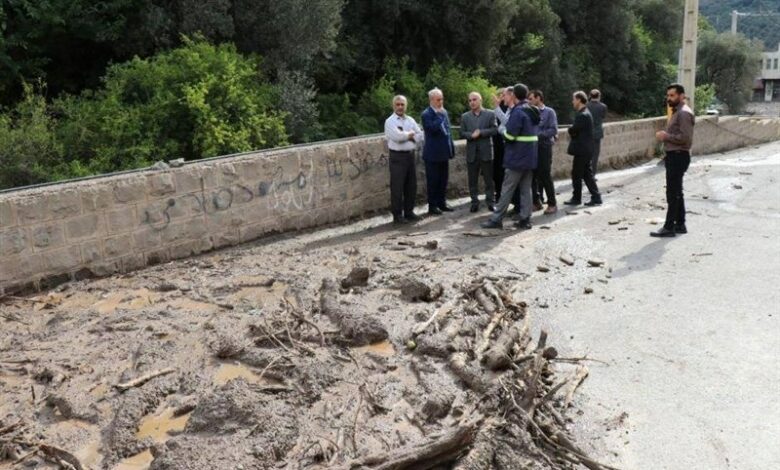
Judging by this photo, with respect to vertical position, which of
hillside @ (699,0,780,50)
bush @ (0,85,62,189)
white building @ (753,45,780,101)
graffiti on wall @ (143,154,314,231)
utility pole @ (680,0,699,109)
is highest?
hillside @ (699,0,780,50)

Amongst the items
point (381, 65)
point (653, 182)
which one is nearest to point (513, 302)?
point (653, 182)

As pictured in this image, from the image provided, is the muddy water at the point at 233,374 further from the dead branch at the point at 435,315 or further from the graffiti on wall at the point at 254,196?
the graffiti on wall at the point at 254,196

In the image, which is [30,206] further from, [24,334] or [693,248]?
[693,248]

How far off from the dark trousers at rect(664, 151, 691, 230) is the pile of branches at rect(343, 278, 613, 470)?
3.84 meters

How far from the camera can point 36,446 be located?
4.11 meters

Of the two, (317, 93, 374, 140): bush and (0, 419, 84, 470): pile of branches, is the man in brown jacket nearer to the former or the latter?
(0, 419, 84, 470): pile of branches

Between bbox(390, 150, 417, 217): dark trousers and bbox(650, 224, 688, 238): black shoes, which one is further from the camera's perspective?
bbox(390, 150, 417, 217): dark trousers

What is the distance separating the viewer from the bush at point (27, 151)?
38.4ft

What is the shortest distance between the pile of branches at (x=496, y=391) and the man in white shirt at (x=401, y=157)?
11.8 feet

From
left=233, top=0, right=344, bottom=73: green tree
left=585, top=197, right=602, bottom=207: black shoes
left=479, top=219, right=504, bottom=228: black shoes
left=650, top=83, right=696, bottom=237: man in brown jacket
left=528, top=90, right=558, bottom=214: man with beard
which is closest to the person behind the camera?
left=650, top=83, right=696, bottom=237: man in brown jacket

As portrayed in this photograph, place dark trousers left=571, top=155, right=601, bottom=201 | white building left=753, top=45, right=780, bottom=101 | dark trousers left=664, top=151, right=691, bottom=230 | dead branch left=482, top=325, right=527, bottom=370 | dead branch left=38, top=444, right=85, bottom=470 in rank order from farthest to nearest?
white building left=753, top=45, right=780, bottom=101 → dark trousers left=571, top=155, right=601, bottom=201 → dark trousers left=664, top=151, right=691, bottom=230 → dead branch left=482, top=325, right=527, bottom=370 → dead branch left=38, top=444, right=85, bottom=470

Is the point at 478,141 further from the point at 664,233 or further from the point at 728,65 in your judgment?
the point at 728,65

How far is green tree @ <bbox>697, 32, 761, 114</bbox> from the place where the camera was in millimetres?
54719

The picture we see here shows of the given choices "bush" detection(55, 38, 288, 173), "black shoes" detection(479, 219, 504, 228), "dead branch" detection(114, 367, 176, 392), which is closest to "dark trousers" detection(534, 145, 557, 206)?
"black shoes" detection(479, 219, 504, 228)
